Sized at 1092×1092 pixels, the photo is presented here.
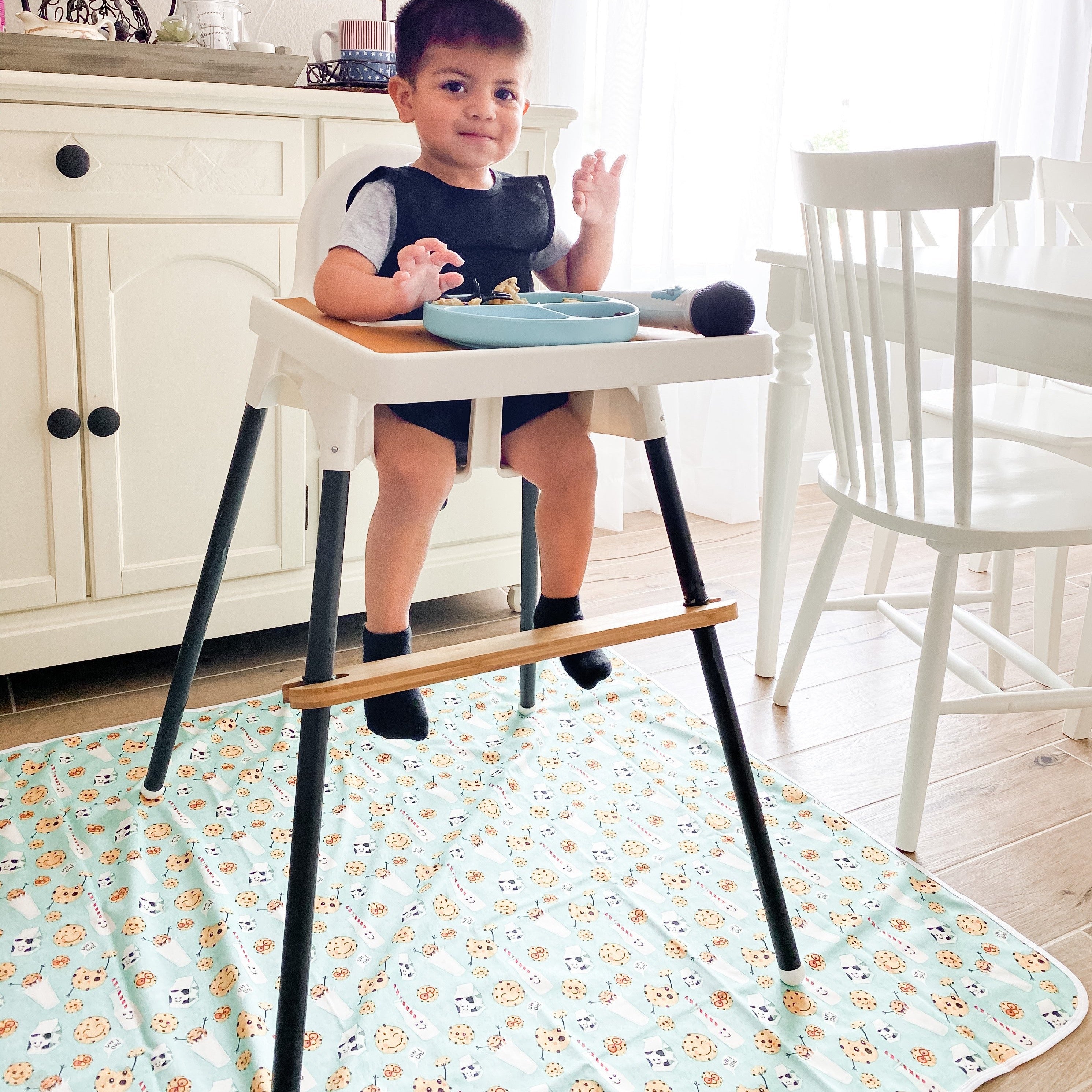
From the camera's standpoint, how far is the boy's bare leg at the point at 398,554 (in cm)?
107

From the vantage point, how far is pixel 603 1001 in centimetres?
108

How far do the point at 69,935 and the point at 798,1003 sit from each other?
77 centimetres

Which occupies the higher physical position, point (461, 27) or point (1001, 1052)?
point (461, 27)

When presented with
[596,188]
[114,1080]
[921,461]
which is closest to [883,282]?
[921,461]

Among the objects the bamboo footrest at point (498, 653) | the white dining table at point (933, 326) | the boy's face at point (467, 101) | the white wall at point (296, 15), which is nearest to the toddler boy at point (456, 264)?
Answer: the boy's face at point (467, 101)

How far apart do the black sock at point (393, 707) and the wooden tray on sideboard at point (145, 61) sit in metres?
0.88

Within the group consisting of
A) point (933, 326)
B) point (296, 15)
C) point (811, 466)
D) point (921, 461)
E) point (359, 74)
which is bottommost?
point (811, 466)

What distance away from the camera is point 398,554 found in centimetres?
107

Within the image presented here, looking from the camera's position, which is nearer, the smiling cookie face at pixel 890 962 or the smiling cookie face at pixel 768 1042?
the smiling cookie face at pixel 768 1042

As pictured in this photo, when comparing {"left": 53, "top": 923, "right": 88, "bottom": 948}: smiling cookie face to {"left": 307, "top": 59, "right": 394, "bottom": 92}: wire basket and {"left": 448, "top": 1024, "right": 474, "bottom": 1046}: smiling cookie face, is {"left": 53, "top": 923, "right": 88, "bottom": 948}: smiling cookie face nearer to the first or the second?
{"left": 448, "top": 1024, "right": 474, "bottom": 1046}: smiling cookie face

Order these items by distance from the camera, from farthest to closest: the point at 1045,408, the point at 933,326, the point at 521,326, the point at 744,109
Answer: the point at 744,109 < the point at 1045,408 < the point at 933,326 < the point at 521,326

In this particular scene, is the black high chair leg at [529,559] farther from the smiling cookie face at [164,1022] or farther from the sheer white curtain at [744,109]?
the sheer white curtain at [744,109]

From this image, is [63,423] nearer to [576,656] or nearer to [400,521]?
[400,521]

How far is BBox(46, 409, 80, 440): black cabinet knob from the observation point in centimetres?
150
